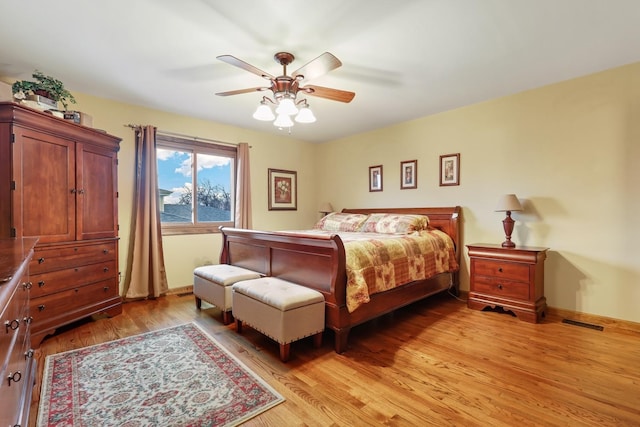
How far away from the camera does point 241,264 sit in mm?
3578

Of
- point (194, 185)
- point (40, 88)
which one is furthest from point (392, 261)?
point (40, 88)

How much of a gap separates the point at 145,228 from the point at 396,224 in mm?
3180

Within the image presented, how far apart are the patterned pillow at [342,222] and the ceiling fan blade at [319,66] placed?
243 cm

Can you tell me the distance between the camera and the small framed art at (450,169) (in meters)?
3.96

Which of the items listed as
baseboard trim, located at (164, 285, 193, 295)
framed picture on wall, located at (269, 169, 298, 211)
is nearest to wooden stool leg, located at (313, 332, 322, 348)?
baseboard trim, located at (164, 285, 193, 295)

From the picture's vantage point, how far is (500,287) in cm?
322

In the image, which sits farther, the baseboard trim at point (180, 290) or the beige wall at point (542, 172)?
the baseboard trim at point (180, 290)

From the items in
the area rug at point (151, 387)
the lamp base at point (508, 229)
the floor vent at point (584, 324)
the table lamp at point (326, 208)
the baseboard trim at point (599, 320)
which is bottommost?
the area rug at point (151, 387)

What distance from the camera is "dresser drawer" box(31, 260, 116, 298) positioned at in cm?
250

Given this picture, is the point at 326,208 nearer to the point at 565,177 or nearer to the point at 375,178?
the point at 375,178

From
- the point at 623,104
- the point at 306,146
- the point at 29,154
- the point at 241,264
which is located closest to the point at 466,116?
the point at 623,104

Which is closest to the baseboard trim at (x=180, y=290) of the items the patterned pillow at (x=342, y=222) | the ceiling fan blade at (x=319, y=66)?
the patterned pillow at (x=342, y=222)

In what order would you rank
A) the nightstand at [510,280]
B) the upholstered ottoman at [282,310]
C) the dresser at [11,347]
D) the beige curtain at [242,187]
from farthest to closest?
the beige curtain at [242,187]
the nightstand at [510,280]
the upholstered ottoman at [282,310]
the dresser at [11,347]

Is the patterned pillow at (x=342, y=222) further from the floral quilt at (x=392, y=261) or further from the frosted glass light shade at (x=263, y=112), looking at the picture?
the frosted glass light shade at (x=263, y=112)
